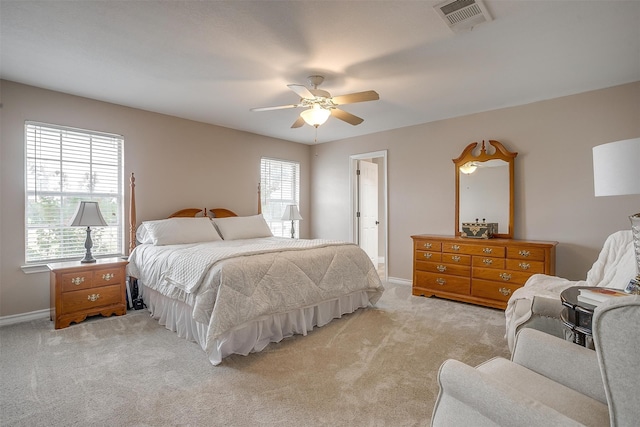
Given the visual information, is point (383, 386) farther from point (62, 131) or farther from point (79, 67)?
point (62, 131)

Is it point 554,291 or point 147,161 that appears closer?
point 554,291

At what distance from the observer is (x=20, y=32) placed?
236 centimetres

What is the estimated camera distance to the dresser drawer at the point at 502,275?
3.57 metres

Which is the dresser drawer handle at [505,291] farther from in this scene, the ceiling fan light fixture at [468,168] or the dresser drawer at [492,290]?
the ceiling fan light fixture at [468,168]

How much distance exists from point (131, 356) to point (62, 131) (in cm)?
267

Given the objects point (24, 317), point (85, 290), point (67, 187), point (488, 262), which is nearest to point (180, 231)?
point (85, 290)

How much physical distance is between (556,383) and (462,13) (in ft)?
7.01

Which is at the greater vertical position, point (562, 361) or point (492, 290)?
point (562, 361)

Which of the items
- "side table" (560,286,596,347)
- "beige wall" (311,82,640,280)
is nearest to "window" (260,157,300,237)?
"beige wall" (311,82,640,280)

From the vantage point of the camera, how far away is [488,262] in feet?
12.5

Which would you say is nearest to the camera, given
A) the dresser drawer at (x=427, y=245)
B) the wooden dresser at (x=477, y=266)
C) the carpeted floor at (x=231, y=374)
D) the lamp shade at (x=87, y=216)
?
the carpeted floor at (x=231, y=374)

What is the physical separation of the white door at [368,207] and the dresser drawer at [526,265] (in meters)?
2.66

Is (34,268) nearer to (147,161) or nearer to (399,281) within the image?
(147,161)

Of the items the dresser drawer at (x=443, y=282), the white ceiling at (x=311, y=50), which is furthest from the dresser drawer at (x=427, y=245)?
the white ceiling at (x=311, y=50)
